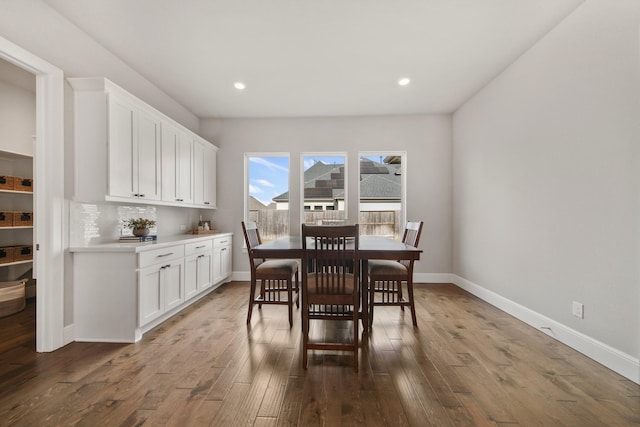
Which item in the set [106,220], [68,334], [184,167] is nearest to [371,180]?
[184,167]

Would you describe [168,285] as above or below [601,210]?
below

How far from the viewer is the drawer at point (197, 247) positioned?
3.21 metres

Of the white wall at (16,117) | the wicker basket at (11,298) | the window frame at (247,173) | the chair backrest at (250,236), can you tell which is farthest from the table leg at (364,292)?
the white wall at (16,117)

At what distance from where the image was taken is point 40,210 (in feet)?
7.22

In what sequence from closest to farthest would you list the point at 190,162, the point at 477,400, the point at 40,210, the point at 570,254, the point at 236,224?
1. the point at 477,400
2. the point at 40,210
3. the point at 570,254
4. the point at 190,162
5. the point at 236,224

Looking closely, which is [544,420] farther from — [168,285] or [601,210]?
[168,285]

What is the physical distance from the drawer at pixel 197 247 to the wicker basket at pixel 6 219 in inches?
83.5

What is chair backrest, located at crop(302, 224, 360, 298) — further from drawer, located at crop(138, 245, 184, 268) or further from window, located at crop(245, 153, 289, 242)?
window, located at crop(245, 153, 289, 242)

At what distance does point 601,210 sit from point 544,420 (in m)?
1.57

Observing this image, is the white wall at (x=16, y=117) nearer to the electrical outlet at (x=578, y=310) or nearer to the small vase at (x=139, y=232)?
the small vase at (x=139, y=232)

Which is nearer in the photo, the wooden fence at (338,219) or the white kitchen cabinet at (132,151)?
the white kitchen cabinet at (132,151)

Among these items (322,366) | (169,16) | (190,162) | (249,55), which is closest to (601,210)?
(322,366)

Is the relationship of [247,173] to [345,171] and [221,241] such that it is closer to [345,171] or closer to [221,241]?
[221,241]

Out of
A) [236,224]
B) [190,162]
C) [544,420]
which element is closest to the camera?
[544,420]
